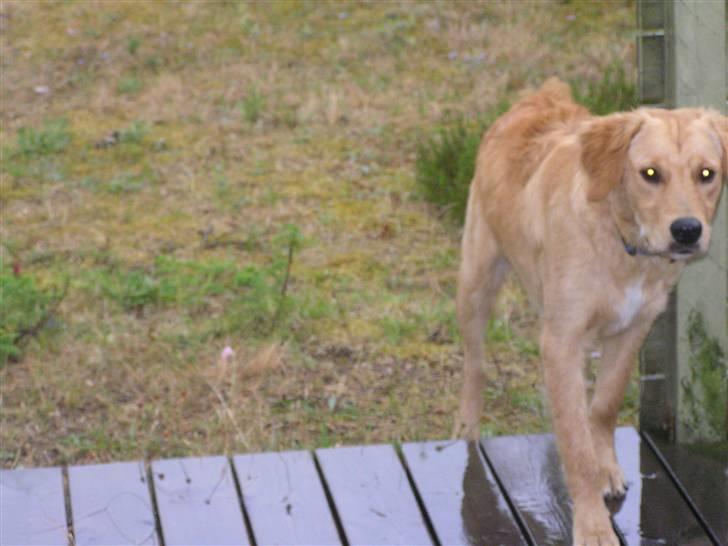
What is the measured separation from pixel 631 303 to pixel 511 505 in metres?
0.61

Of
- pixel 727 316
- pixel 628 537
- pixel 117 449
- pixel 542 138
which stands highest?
pixel 542 138

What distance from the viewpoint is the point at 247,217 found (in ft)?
22.2

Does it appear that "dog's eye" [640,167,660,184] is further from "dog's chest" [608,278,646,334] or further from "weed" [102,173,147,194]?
"weed" [102,173,147,194]

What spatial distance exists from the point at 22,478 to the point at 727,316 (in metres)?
1.96

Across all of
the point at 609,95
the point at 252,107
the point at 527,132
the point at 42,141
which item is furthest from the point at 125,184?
the point at 527,132

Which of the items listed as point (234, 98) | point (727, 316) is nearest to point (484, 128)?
point (234, 98)

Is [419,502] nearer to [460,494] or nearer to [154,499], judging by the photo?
[460,494]

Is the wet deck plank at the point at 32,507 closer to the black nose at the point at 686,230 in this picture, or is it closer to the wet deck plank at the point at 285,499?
the wet deck plank at the point at 285,499

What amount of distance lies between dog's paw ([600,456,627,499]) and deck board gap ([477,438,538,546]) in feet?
0.80

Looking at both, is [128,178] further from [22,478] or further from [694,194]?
[694,194]

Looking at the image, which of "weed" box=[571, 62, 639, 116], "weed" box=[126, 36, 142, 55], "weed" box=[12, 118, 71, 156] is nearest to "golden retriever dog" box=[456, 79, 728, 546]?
"weed" box=[571, 62, 639, 116]

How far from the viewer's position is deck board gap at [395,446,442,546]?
3600mm

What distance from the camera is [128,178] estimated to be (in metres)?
7.17

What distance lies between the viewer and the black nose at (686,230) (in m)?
3.36
